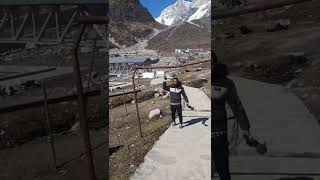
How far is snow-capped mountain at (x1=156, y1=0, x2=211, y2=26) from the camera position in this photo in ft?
16.7

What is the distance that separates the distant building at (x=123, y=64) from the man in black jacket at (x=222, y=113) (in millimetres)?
893

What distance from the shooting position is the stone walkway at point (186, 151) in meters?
5.14

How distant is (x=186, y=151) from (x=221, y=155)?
34 centimetres

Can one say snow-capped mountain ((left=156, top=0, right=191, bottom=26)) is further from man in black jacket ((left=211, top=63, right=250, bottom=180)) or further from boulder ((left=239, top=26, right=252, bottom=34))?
man in black jacket ((left=211, top=63, right=250, bottom=180))

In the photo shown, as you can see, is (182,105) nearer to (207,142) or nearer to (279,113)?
(207,142)

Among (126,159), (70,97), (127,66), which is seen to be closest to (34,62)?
(70,97)

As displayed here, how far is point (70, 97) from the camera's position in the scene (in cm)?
584

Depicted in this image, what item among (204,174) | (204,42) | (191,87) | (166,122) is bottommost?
(204,174)

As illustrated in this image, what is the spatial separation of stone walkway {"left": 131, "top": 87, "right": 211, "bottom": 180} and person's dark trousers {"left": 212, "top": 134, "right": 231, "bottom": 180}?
0.23ft

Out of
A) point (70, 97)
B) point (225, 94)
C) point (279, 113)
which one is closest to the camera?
point (225, 94)

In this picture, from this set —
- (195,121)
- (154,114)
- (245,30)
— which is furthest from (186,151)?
(245,30)

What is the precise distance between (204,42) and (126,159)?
1.27m

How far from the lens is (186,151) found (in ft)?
17.2

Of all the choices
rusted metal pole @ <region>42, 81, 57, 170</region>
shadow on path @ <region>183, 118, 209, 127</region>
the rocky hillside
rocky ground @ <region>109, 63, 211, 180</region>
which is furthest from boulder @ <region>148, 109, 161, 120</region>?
rusted metal pole @ <region>42, 81, 57, 170</region>
